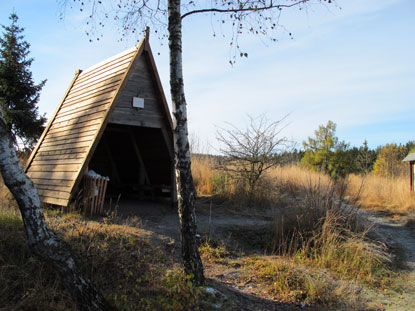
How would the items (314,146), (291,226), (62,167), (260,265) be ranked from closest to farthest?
(260,265) < (291,226) < (62,167) < (314,146)

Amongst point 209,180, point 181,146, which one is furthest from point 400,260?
point 209,180

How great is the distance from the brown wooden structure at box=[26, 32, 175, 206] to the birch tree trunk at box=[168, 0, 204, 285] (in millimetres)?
3913

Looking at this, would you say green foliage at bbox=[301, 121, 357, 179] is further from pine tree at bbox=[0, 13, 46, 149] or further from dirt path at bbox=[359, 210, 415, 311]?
pine tree at bbox=[0, 13, 46, 149]

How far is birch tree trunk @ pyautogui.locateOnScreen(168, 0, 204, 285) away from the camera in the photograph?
3.95 meters

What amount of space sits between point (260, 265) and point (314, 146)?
19.4 meters

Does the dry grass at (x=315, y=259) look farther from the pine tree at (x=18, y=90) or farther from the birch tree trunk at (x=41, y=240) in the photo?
the pine tree at (x=18, y=90)

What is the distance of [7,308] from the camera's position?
320 cm

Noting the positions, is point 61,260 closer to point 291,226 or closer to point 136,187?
point 291,226

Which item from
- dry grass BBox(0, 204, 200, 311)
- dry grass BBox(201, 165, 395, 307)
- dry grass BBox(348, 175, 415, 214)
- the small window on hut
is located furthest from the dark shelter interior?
dry grass BBox(348, 175, 415, 214)

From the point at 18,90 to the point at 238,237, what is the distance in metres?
14.1

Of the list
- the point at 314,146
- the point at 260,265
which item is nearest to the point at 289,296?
the point at 260,265

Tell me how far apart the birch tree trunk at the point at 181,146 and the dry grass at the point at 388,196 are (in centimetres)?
882

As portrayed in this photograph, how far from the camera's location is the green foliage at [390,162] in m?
17.2

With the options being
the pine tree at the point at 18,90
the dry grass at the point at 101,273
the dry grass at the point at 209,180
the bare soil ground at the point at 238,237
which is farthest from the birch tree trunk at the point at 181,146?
the pine tree at the point at 18,90
